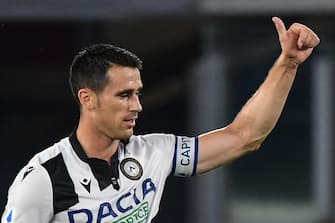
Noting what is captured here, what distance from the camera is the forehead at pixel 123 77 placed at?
500cm

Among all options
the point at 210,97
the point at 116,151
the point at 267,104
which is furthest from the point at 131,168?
the point at 210,97

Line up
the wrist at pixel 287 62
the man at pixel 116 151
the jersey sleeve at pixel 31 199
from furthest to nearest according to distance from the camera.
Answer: the wrist at pixel 287 62
the man at pixel 116 151
the jersey sleeve at pixel 31 199

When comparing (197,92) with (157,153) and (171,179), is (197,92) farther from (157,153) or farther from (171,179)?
(157,153)

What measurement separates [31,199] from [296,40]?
1236 millimetres

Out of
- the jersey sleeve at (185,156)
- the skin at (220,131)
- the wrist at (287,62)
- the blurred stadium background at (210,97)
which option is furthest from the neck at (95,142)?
the blurred stadium background at (210,97)

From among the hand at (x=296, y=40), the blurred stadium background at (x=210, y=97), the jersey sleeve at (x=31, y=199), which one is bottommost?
the jersey sleeve at (x=31, y=199)

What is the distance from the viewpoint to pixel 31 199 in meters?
4.80

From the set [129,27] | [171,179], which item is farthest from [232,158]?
[171,179]

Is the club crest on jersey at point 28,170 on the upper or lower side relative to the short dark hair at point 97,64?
lower

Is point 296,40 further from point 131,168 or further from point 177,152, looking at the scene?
point 131,168

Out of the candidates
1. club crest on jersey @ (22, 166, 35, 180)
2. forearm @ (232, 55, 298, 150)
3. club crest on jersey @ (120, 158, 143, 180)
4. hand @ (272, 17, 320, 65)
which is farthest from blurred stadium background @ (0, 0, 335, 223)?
club crest on jersey @ (22, 166, 35, 180)

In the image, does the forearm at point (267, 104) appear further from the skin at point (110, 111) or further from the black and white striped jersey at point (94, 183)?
the skin at point (110, 111)

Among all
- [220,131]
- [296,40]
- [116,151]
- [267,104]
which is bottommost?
[116,151]

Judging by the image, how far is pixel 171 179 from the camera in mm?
13703
